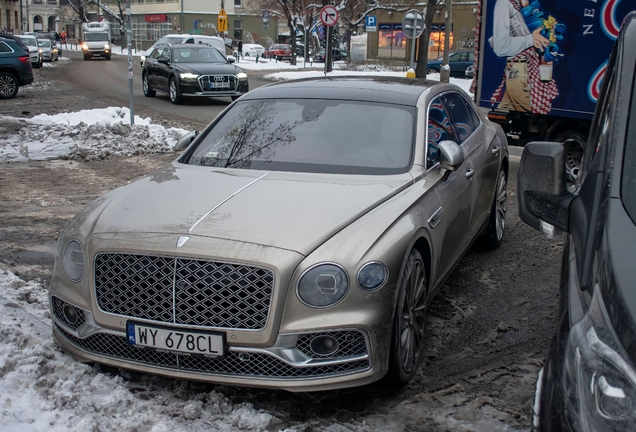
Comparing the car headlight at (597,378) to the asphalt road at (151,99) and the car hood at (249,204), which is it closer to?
the car hood at (249,204)

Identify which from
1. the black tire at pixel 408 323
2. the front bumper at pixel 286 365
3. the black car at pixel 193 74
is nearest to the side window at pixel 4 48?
the black car at pixel 193 74

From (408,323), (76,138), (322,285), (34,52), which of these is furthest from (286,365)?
(34,52)

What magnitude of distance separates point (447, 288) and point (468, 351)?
1184 millimetres

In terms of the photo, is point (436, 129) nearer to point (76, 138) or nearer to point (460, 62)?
point (76, 138)

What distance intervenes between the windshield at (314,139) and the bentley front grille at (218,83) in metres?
15.5

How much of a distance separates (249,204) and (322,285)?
0.73 metres

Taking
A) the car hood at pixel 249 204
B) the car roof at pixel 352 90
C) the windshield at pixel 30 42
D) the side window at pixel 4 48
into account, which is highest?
the windshield at pixel 30 42

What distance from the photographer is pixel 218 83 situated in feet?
66.8

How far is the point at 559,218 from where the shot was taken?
2.76m

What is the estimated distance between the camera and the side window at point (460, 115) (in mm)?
5501

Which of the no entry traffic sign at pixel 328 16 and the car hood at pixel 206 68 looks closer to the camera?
the car hood at pixel 206 68

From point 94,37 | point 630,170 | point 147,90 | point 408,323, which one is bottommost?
point 408,323

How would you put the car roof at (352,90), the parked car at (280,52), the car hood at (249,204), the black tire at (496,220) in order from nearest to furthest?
the car hood at (249,204)
the car roof at (352,90)
the black tire at (496,220)
the parked car at (280,52)

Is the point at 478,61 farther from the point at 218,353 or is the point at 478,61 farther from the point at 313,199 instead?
the point at 218,353
